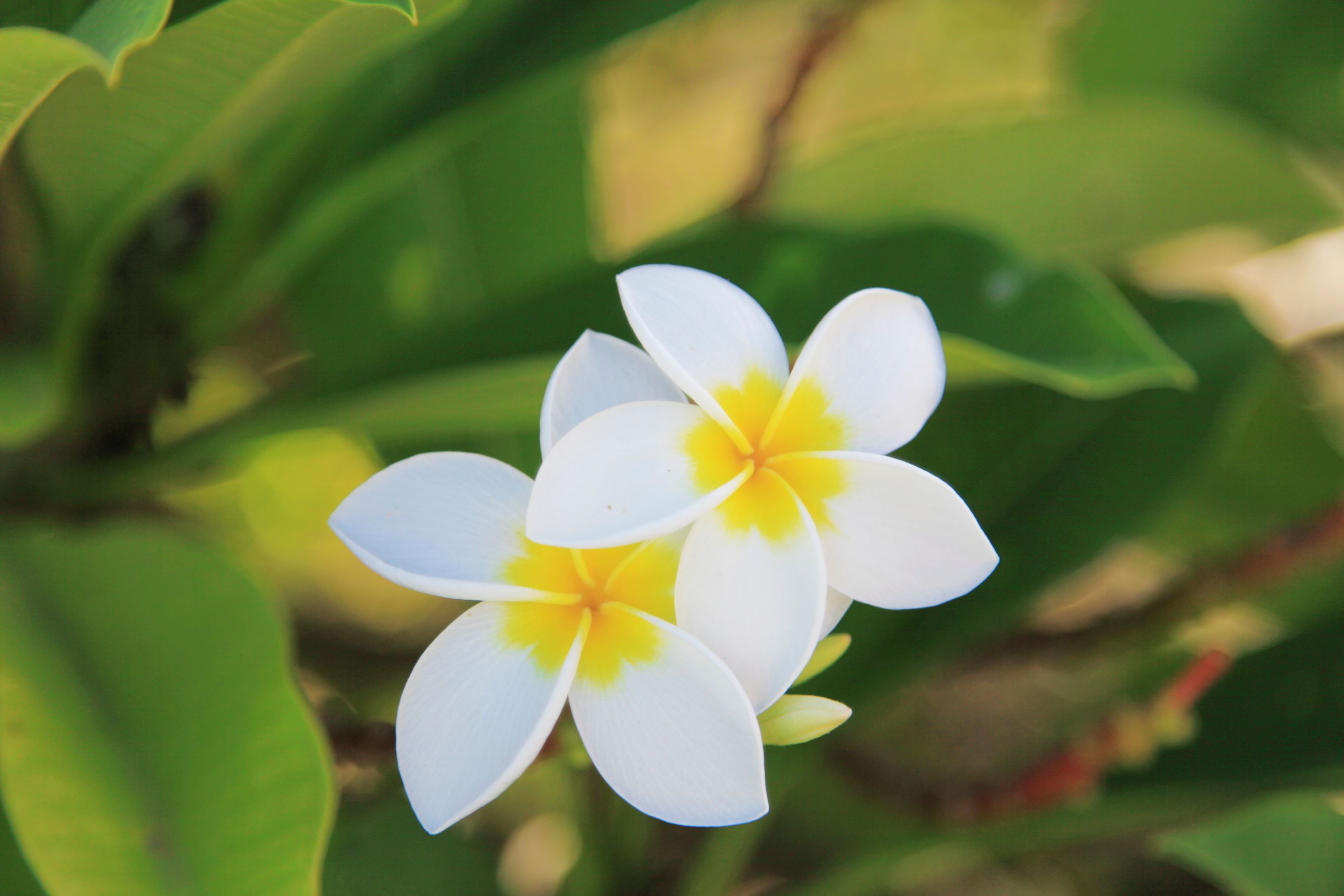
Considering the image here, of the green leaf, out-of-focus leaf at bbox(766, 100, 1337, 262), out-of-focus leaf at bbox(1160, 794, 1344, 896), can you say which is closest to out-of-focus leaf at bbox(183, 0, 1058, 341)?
out-of-focus leaf at bbox(766, 100, 1337, 262)

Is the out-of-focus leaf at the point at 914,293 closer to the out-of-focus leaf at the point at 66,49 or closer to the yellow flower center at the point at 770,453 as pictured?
the yellow flower center at the point at 770,453

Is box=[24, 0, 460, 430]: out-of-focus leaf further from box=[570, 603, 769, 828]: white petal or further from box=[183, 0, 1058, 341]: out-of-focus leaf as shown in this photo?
box=[570, 603, 769, 828]: white petal

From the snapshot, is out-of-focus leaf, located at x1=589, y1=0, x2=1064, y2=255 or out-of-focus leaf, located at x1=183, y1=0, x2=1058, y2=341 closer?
out-of-focus leaf, located at x1=183, y1=0, x2=1058, y2=341

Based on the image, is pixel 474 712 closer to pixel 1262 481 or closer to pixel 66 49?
pixel 66 49

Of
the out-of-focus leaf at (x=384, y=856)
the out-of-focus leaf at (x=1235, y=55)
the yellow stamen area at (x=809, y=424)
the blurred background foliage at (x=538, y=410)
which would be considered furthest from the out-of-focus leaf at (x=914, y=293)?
the out-of-focus leaf at (x=1235, y=55)

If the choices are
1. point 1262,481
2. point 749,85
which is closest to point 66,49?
point 1262,481
